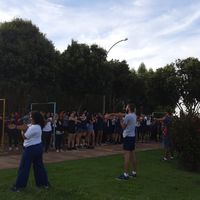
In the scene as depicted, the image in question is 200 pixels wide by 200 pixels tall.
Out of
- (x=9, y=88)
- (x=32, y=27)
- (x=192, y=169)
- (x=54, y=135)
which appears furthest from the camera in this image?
(x=32, y=27)

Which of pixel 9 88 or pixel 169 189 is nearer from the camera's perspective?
pixel 169 189

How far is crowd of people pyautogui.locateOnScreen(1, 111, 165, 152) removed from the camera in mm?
18500

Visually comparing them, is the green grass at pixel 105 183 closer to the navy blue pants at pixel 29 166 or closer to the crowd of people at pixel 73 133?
the navy blue pants at pixel 29 166

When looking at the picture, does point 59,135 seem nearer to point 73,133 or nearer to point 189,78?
point 73,133

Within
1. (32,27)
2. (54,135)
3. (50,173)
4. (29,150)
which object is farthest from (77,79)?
(29,150)

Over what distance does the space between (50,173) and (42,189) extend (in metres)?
2.60

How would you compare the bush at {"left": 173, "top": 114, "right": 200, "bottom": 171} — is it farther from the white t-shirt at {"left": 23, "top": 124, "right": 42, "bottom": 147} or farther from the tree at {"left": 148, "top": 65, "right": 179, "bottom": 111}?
the tree at {"left": 148, "top": 65, "right": 179, "bottom": 111}

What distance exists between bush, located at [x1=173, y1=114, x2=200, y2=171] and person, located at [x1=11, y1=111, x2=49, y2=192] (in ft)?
21.7

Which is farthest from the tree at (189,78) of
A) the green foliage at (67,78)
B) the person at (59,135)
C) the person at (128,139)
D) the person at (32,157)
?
the person at (32,157)

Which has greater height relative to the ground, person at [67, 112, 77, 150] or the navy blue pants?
person at [67, 112, 77, 150]

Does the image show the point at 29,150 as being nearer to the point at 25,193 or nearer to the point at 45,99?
the point at 25,193

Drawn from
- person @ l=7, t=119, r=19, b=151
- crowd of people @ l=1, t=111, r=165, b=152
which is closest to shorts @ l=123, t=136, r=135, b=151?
crowd of people @ l=1, t=111, r=165, b=152

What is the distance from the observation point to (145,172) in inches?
535

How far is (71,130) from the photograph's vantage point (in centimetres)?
1948
